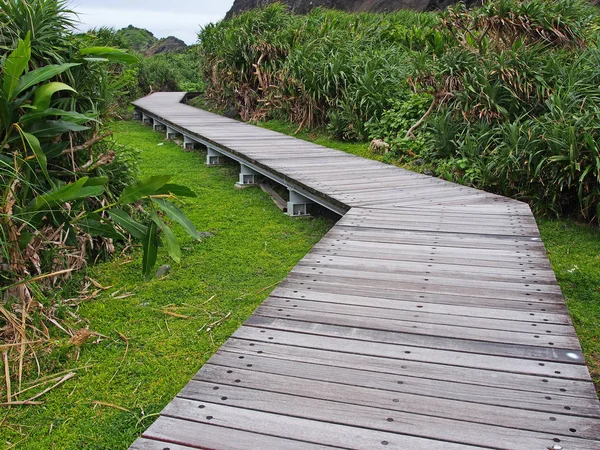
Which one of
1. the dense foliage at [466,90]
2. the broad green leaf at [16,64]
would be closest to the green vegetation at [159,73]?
the dense foliage at [466,90]

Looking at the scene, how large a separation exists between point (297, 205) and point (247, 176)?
164cm

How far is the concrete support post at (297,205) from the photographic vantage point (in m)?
6.39

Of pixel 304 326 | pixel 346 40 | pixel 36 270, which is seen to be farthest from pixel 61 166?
pixel 346 40

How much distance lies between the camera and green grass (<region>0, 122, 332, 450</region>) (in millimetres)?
2758

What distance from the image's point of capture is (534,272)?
347 centimetres

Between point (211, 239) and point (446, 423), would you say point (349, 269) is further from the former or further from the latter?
point (211, 239)

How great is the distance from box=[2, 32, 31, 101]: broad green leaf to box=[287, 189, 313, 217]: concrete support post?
318 cm

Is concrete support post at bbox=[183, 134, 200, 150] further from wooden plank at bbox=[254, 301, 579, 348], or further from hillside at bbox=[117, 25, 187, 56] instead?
hillside at bbox=[117, 25, 187, 56]

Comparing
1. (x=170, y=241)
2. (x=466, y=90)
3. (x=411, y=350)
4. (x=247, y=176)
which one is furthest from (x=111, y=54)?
(x=466, y=90)

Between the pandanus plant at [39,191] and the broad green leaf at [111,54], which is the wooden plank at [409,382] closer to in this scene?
the pandanus plant at [39,191]

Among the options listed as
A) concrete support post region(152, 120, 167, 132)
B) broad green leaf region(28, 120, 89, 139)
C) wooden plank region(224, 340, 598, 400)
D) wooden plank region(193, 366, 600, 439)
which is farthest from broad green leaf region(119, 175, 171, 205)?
concrete support post region(152, 120, 167, 132)

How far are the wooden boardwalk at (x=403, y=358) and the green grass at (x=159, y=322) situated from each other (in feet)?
1.99

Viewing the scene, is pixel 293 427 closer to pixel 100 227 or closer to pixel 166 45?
pixel 100 227

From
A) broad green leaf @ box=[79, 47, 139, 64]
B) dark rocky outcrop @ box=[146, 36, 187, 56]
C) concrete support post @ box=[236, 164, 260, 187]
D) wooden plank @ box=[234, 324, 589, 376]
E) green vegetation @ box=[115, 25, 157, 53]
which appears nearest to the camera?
wooden plank @ box=[234, 324, 589, 376]
